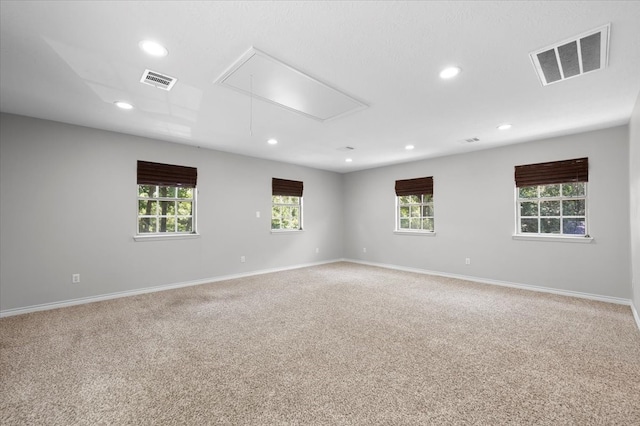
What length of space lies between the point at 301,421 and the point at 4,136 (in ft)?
15.8

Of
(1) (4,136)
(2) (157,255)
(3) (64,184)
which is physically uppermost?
(1) (4,136)

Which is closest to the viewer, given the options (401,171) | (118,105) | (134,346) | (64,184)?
(134,346)

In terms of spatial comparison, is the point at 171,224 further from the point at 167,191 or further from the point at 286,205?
the point at 286,205

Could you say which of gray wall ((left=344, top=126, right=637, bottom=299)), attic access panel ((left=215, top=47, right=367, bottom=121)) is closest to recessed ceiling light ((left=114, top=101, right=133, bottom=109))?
attic access panel ((left=215, top=47, right=367, bottom=121))

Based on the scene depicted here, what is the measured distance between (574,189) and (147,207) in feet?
23.0

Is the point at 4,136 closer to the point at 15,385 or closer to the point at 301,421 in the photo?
the point at 15,385

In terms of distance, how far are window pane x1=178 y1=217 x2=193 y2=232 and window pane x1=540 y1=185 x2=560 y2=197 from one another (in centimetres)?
627

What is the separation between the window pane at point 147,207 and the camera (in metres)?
4.62

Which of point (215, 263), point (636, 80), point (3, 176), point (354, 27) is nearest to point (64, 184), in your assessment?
point (3, 176)

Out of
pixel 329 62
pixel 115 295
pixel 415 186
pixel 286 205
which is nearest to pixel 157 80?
pixel 329 62

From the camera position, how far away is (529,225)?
191 inches

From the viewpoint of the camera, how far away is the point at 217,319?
10.9 feet

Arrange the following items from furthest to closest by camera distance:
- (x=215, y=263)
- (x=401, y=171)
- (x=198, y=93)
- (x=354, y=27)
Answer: (x=401, y=171) → (x=215, y=263) → (x=198, y=93) → (x=354, y=27)

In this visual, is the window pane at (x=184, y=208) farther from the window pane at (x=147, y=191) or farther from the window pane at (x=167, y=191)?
the window pane at (x=147, y=191)
